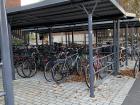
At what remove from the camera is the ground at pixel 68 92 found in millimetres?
5852

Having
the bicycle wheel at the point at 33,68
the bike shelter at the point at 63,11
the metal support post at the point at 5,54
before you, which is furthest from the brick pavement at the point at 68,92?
the metal support post at the point at 5,54

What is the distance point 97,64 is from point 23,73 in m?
2.70

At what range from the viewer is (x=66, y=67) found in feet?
26.8

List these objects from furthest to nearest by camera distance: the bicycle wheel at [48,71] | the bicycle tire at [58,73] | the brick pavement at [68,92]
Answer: the bicycle wheel at [48,71], the bicycle tire at [58,73], the brick pavement at [68,92]

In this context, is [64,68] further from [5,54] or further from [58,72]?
[5,54]

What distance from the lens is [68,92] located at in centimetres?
671

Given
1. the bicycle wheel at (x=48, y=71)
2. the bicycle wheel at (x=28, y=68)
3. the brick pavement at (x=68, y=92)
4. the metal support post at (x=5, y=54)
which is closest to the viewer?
the metal support post at (x=5, y=54)

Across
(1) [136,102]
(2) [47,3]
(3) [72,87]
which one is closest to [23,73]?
(3) [72,87]

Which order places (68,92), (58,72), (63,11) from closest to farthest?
(68,92) → (63,11) → (58,72)

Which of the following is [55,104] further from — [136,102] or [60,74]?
[60,74]

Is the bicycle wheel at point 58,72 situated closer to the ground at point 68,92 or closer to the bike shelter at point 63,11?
the ground at point 68,92

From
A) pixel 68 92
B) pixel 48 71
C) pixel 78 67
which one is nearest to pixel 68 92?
pixel 68 92

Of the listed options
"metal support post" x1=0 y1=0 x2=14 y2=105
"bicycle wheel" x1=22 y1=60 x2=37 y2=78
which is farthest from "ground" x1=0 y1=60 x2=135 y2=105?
"metal support post" x1=0 y1=0 x2=14 y2=105

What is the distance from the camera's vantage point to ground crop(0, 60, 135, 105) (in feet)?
19.2
